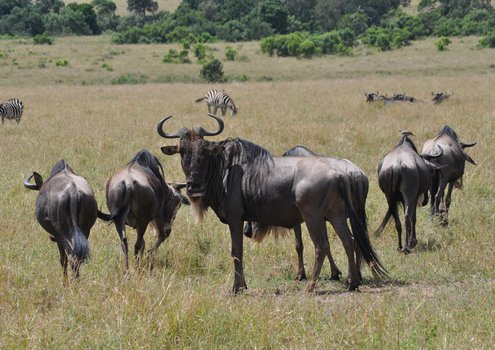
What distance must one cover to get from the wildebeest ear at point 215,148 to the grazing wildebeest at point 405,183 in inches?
98.9

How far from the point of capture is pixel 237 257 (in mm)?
6641

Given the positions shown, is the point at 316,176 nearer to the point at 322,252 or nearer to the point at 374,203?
the point at 322,252

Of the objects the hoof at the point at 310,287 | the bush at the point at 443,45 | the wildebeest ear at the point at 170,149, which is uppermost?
the wildebeest ear at the point at 170,149

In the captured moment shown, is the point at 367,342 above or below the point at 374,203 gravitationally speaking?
above

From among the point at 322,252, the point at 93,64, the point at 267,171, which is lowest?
the point at 93,64

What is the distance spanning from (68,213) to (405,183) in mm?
3847

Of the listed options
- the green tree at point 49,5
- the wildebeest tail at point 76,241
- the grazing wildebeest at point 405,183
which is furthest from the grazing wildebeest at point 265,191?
the green tree at point 49,5

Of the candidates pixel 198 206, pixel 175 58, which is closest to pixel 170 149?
pixel 198 206

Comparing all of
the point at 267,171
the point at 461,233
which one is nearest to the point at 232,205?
the point at 267,171

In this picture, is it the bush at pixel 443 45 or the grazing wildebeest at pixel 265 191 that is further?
the bush at pixel 443 45

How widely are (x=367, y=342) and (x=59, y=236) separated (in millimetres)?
3074

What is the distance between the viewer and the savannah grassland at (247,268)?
4.85 meters

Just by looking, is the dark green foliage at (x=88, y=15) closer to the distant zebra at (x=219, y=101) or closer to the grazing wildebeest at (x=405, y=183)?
the distant zebra at (x=219, y=101)

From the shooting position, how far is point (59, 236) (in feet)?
21.1
